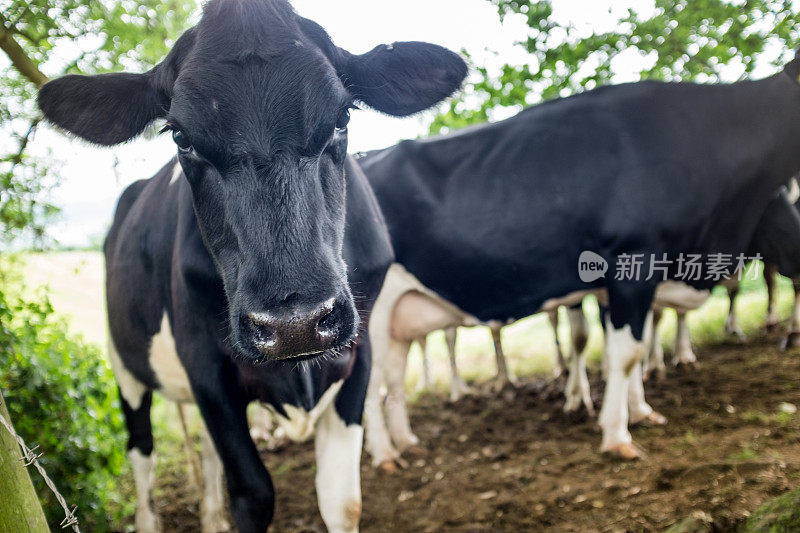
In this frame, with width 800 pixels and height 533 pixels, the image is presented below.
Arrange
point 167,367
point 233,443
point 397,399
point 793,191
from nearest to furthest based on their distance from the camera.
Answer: point 233,443, point 167,367, point 397,399, point 793,191

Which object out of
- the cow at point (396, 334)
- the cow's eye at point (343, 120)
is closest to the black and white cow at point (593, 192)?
the cow at point (396, 334)

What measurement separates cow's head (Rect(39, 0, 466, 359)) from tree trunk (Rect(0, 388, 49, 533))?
69cm

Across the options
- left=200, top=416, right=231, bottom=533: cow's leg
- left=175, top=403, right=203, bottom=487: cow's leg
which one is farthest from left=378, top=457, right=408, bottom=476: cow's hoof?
left=175, top=403, right=203, bottom=487: cow's leg

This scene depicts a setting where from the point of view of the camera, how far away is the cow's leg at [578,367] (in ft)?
17.9

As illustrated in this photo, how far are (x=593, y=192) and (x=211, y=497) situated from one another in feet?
10.3

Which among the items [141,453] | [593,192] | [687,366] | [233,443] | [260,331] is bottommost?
[687,366]

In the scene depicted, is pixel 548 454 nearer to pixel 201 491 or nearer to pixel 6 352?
pixel 201 491

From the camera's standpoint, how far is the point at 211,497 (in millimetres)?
4051

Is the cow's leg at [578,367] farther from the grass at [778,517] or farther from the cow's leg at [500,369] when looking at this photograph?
the grass at [778,517]

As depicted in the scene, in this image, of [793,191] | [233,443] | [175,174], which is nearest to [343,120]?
[175,174]

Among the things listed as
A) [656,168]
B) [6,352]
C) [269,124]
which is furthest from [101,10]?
[656,168]

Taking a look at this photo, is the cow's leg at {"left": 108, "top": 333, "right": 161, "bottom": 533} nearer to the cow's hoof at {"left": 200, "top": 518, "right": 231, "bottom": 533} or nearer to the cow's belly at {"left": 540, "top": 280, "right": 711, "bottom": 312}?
the cow's hoof at {"left": 200, "top": 518, "right": 231, "bottom": 533}

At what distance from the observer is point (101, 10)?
3.65 m

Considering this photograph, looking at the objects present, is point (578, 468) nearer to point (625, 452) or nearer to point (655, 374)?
point (625, 452)
